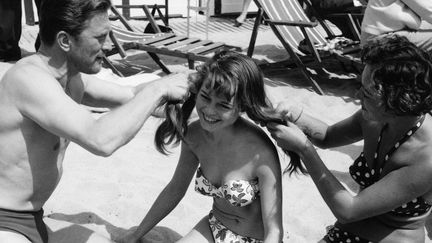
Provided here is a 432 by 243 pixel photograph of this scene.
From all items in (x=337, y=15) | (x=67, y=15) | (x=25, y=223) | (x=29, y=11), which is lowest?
(x=29, y=11)

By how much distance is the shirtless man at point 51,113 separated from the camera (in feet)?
6.16

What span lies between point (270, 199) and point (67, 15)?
111 cm

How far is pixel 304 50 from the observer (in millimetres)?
6188

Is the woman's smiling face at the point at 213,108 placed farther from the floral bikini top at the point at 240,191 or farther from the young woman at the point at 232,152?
the floral bikini top at the point at 240,191

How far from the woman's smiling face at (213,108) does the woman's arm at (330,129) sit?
348mm

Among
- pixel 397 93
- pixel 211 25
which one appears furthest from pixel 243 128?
pixel 211 25

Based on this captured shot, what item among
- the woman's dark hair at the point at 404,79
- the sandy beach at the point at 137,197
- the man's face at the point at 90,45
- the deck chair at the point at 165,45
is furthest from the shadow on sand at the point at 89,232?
the deck chair at the point at 165,45

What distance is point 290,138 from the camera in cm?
205

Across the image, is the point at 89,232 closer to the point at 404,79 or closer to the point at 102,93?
the point at 102,93

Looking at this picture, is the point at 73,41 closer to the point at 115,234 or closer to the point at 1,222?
the point at 1,222

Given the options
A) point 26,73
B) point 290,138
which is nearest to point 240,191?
point 290,138

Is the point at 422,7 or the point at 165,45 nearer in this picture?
the point at 422,7

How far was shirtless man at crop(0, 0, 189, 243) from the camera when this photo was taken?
1879 millimetres

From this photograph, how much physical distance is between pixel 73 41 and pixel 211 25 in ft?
24.5
